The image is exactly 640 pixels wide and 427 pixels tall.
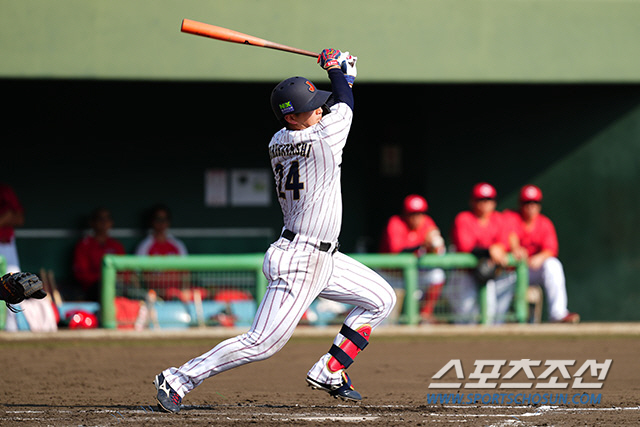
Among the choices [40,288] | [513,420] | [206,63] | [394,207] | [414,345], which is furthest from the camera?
[394,207]

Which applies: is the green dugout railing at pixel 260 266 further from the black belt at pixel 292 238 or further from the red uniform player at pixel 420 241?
the black belt at pixel 292 238

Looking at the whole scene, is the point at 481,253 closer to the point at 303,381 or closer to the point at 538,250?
the point at 538,250

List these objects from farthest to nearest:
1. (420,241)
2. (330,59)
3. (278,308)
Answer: (420,241), (330,59), (278,308)

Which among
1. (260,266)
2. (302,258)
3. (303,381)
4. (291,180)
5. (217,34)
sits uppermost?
(217,34)

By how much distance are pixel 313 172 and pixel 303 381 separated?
1941 millimetres

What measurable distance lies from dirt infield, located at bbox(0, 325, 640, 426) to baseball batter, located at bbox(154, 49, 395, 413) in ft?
0.74

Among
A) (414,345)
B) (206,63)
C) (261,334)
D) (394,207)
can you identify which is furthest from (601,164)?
(261,334)

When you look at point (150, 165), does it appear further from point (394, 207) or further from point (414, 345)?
point (414, 345)

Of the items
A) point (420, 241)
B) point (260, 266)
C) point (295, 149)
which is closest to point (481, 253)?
point (420, 241)

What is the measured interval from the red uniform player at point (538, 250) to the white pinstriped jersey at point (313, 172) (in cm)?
459

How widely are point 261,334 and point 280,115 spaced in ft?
3.48

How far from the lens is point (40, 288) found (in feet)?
16.2

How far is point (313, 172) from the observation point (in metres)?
4.66

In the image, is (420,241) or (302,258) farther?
(420,241)
